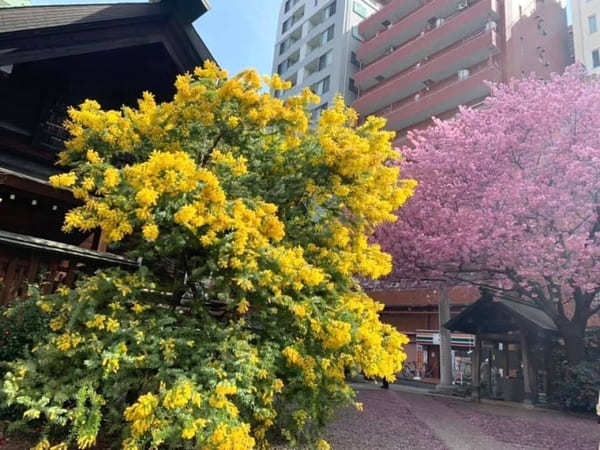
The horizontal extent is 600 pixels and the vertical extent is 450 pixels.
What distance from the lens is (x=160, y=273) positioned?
5.84 meters

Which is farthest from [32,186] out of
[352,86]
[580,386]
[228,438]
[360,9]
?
[360,9]

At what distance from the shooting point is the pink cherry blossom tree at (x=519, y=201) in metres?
11.4

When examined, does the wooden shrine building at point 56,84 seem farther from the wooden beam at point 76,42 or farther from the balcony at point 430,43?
the balcony at point 430,43

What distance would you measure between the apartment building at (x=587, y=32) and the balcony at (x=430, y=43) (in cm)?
695

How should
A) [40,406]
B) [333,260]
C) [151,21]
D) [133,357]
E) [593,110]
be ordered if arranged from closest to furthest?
[40,406], [133,357], [333,260], [151,21], [593,110]

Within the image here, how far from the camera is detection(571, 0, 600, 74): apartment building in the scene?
1125 inches

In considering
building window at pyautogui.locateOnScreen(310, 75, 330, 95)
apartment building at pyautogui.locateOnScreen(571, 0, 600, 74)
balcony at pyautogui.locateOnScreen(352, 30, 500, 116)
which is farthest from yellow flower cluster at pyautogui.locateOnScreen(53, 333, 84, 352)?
building window at pyautogui.locateOnScreen(310, 75, 330, 95)

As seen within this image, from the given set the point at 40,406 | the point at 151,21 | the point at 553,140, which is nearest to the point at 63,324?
the point at 40,406

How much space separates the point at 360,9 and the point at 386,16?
4.87 m

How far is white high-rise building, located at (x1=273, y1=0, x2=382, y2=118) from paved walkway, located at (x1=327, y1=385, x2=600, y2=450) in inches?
1117

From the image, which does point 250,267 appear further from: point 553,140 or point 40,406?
point 553,140

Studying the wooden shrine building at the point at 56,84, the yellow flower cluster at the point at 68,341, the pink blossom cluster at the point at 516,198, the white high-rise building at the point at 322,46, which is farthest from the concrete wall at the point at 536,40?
the yellow flower cluster at the point at 68,341

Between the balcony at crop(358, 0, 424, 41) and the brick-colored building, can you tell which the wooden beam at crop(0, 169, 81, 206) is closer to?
the brick-colored building

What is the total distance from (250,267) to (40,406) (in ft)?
7.70
